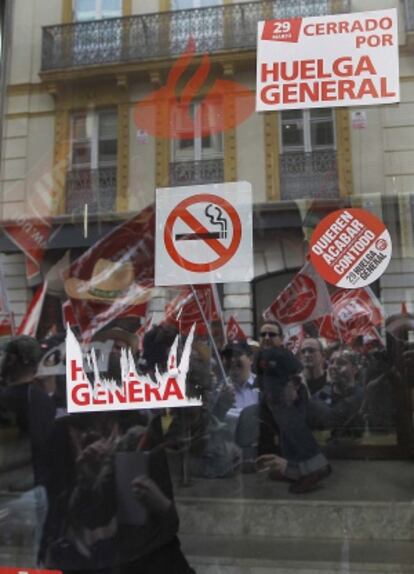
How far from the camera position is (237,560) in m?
1.68

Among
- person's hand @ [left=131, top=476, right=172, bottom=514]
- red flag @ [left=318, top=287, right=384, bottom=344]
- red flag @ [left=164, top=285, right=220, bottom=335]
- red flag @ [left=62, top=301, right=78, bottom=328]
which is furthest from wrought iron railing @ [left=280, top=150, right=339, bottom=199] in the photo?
person's hand @ [left=131, top=476, right=172, bottom=514]

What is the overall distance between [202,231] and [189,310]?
0.28 m

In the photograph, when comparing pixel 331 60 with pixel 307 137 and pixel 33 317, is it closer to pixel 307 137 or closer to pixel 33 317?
pixel 307 137

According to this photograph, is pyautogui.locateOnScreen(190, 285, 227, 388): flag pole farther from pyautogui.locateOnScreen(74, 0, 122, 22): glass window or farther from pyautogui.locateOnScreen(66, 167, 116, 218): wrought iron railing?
pyautogui.locateOnScreen(74, 0, 122, 22): glass window

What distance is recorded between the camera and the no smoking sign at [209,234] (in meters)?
1.84

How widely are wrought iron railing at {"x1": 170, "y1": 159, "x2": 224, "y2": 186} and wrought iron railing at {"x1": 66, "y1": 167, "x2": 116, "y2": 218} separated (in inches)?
9.3

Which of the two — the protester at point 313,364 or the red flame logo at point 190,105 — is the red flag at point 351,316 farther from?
the red flame logo at point 190,105

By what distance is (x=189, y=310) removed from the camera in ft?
6.44

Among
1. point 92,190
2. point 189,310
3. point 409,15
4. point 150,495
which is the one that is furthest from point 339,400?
point 409,15

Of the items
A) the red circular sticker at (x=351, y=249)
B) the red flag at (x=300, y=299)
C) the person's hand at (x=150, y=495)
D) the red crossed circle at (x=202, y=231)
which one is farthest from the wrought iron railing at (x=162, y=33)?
the person's hand at (x=150, y=495)

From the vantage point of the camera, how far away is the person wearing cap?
1808 mm

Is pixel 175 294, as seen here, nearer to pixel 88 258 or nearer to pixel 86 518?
pixel 88 258

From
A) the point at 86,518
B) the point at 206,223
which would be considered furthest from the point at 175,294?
the point at 86,518

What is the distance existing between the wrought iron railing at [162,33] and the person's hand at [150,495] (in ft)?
4.36
